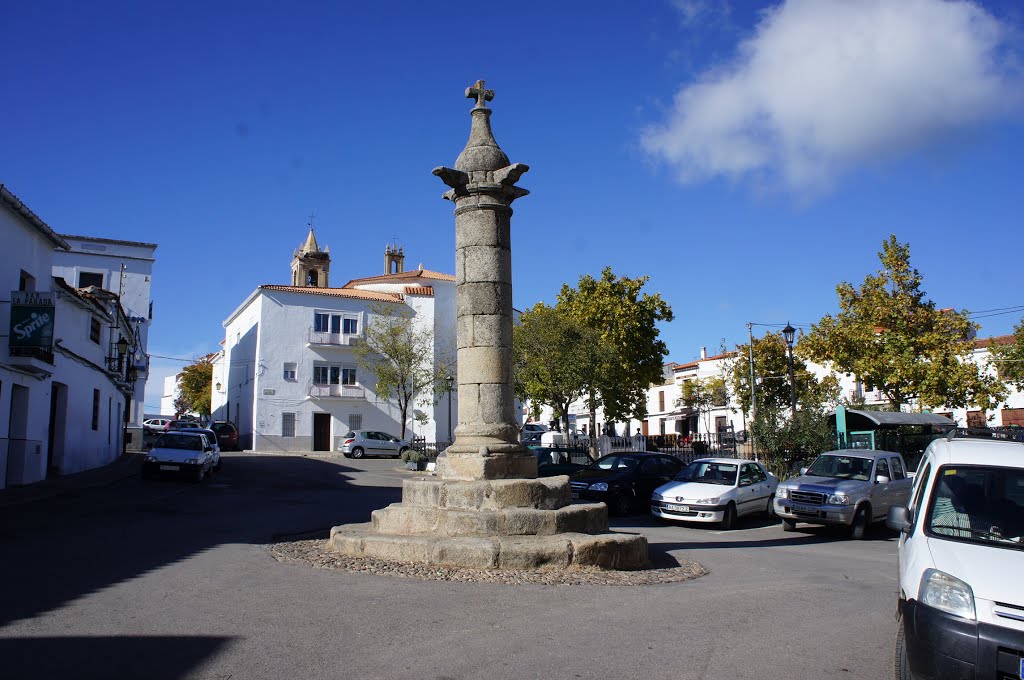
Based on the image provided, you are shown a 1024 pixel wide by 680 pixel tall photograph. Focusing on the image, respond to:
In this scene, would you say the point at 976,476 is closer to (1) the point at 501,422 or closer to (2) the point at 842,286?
(1) the point at 501,422

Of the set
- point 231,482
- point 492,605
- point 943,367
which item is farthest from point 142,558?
point 943,367

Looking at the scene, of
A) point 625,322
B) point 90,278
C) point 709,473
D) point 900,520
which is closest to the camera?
point 900,520

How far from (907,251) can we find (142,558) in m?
27.3

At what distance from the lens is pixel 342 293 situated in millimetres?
45219

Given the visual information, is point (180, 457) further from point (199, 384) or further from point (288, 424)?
point (199, 384)

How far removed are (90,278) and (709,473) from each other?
119 feet

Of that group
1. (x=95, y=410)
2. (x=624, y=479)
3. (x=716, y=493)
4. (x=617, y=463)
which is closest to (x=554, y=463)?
(x=617, y=463)

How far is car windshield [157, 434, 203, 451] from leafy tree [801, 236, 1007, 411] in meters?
21.5

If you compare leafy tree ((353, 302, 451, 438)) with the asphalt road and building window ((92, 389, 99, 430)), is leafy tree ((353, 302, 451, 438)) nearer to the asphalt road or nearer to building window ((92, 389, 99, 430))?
building window ((92, 389, 99, 430))

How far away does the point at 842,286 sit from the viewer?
93.9 feet

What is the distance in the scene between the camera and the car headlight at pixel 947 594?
4258 millimetres

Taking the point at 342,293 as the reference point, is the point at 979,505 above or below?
below

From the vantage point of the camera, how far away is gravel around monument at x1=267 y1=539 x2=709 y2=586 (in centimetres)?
819

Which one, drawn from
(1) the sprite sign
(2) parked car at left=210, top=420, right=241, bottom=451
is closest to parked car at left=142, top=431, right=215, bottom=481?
(1) the sprite sign
